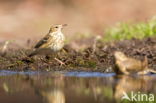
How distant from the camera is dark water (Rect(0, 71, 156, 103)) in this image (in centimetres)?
939

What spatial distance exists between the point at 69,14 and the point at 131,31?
742 centimetres

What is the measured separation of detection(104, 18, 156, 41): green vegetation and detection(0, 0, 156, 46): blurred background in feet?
15.8

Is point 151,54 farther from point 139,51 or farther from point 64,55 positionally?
point 64,55

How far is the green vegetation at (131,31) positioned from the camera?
17281 mm

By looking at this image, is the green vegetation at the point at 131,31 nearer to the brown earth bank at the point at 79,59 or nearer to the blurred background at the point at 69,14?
the brown earth bank at the point at 79,59

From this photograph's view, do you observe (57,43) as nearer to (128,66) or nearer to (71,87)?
(128,66)

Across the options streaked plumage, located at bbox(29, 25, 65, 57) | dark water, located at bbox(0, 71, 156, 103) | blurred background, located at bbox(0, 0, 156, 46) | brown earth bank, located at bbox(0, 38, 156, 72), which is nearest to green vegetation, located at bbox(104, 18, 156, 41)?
brown earth bank, located at bbox(0, 38, 156, 72)

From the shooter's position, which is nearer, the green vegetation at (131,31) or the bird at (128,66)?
the bird at (128,66)

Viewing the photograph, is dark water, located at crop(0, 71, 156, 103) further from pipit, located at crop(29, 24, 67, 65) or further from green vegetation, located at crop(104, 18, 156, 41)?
green vegetation, located at crop(104, 18, 156, 41)

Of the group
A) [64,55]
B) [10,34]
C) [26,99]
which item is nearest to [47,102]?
[26,99]

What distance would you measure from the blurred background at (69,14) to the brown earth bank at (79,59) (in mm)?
7529

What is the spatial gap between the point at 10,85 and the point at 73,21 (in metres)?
13.4

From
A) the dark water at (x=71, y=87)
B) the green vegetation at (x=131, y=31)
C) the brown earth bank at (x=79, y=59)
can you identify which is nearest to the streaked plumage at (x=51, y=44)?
the brown earth bank at (x=79, y=59)

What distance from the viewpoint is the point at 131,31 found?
17.5 m
